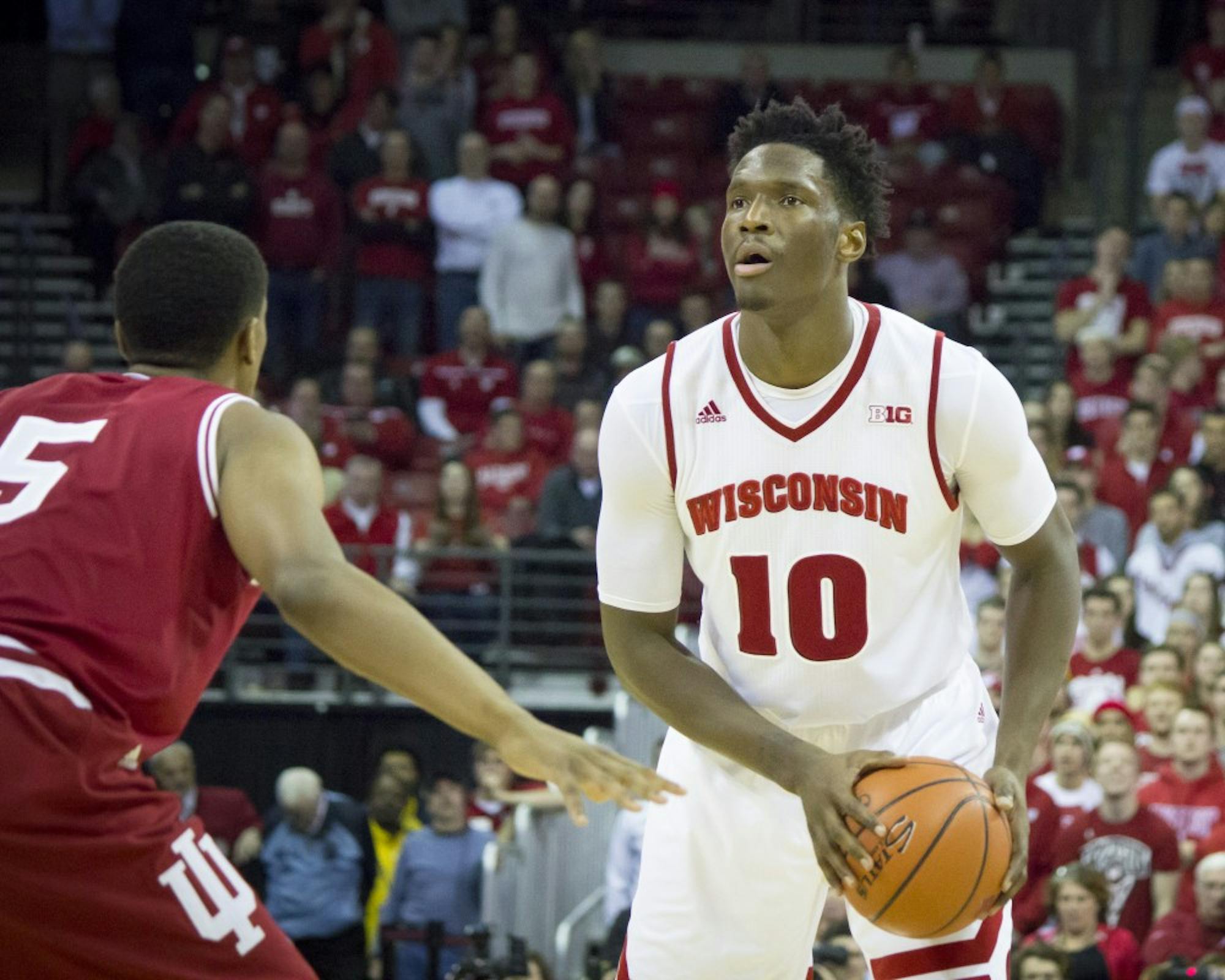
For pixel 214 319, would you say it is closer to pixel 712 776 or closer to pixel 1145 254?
pixel 712 776

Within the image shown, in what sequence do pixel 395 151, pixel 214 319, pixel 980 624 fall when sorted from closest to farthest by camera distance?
pixel 214 319 → pixel 980 624 → pixel 395 151

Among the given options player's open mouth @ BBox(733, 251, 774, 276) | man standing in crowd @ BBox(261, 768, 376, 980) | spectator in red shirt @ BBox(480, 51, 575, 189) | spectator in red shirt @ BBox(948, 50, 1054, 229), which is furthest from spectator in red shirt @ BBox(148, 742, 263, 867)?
spectator in red shirt @ BBox(948, 50, 1054, 229)

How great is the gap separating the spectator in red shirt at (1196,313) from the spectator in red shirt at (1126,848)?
183 inches

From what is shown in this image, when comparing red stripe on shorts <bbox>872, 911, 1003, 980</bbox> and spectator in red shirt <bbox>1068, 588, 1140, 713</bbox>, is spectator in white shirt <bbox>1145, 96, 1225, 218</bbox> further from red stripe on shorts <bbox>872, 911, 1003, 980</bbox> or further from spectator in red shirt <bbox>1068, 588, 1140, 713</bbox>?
red stripe on shorts <bbox>872, 911, 1003, 980</bbox>

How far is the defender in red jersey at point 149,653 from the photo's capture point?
10.6ft

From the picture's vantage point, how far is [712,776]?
4.56m

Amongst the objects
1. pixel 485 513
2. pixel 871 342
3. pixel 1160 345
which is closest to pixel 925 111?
pixel 1160 345

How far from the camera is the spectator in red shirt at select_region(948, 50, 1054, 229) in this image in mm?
15828

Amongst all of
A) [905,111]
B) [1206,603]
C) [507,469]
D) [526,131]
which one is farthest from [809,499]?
[905,111]

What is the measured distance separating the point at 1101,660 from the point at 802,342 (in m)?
6.21

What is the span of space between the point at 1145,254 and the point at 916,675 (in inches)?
390

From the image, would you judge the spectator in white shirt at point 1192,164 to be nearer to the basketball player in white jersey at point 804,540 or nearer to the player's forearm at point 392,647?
the basketball player in white jersey at point 804,540

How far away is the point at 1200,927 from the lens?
8070mm

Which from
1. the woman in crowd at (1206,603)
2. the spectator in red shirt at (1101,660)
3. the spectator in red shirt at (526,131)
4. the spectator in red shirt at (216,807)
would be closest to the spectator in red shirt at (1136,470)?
the woman in crowd at (1206,603)
